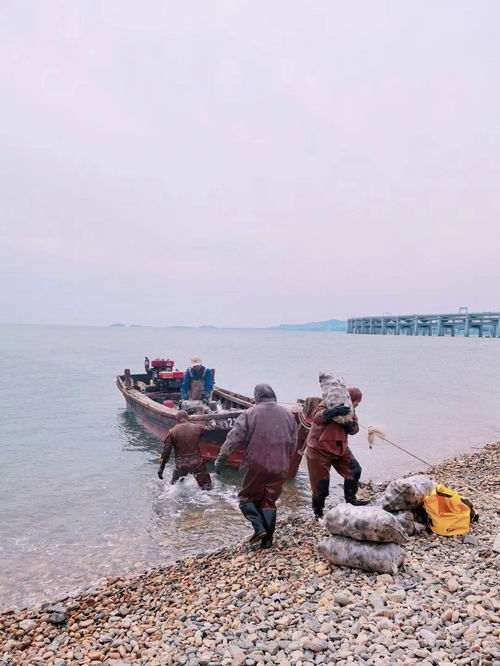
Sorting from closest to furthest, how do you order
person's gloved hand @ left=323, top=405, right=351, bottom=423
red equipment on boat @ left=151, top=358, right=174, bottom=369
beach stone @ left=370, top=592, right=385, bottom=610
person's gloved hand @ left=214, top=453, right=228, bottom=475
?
beach stone @ left=370, top=592, right=385, bottom=610, person's gloved hand @ left=214, top=453, right=228, bottom=475, person's gloved hand @ left=323, top=405, right=351, bottom=423, red equipment on boat @ left=151, top=358, right=174, bottom=369

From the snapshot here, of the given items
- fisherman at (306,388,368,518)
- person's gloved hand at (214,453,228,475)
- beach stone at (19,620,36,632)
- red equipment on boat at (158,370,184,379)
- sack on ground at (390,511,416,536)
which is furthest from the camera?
red equipment on boat at (158,370,184,379)

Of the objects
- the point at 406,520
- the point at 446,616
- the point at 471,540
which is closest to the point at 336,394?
the point at 406,520

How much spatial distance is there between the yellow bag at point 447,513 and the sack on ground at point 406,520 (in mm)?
250

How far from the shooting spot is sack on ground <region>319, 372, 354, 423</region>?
6477 mm

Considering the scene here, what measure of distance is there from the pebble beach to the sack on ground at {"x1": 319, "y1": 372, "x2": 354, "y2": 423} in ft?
5.67

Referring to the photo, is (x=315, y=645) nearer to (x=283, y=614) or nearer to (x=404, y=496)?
(x=283, y=614)

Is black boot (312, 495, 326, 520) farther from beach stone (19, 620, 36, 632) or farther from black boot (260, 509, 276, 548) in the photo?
beach stone (19, 620, 36, 632)

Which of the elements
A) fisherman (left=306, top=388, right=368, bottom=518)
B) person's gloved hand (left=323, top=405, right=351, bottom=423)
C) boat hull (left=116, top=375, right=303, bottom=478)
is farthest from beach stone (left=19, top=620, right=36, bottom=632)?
boat hull (left=116, top=375, right=303, bottom=478)

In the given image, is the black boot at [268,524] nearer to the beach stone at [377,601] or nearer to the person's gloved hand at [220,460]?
the person's gloved hand at [220,460]

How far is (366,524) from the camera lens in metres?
4.85

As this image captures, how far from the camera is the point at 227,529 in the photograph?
833 centimetres

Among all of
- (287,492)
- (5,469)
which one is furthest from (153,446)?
(287,492)

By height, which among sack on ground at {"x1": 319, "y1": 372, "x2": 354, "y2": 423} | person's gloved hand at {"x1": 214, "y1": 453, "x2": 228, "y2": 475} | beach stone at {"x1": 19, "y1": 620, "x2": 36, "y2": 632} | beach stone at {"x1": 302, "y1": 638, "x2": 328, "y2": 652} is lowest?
beach stone at {"x1": 19, "y1": 620, "x2": 36, "y2": 632}

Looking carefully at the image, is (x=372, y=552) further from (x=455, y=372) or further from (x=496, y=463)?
(x=455, y=372)
